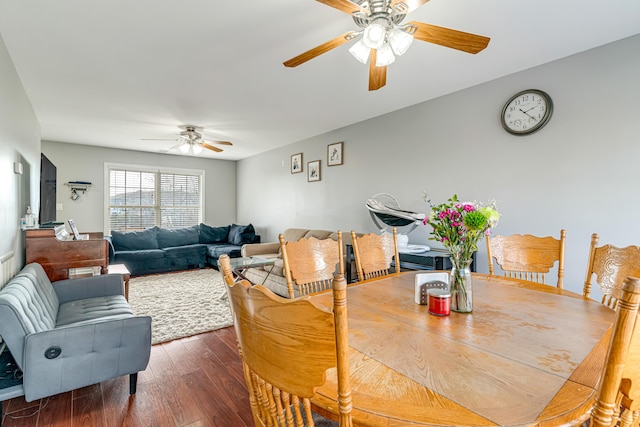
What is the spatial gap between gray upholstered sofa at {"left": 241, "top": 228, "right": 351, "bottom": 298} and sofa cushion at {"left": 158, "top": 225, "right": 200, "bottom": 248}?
1887 millimetres

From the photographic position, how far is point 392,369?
877 mm

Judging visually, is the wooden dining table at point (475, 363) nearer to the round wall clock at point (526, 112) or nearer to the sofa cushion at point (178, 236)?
the round wall clock at point (526, 112)

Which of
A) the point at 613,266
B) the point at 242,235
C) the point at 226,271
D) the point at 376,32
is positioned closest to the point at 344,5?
the point at 376,32

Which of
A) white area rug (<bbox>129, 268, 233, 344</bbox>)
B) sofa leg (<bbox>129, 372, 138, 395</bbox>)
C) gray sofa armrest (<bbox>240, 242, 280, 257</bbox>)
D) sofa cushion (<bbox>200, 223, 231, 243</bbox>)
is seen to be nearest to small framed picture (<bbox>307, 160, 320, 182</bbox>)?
gray sofa armrest (<bbox>240, 242, 280, 257</bbox>)

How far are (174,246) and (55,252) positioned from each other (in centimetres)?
347

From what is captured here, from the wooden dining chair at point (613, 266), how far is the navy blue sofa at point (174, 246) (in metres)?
5.34

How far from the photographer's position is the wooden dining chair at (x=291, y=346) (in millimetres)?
597

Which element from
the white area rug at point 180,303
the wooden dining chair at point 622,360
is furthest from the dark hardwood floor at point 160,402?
the wooden dining chair at point 622,360

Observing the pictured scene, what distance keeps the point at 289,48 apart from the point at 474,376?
246 centimetres

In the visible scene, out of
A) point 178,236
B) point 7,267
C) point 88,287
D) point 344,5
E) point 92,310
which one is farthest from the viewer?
point 178,236

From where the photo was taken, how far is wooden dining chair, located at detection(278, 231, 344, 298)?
1864mm

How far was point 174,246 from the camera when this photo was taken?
632 cm

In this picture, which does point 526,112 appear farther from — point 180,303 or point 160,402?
point 180,303

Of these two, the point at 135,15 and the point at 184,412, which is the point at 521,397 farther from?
the point at 135,15
